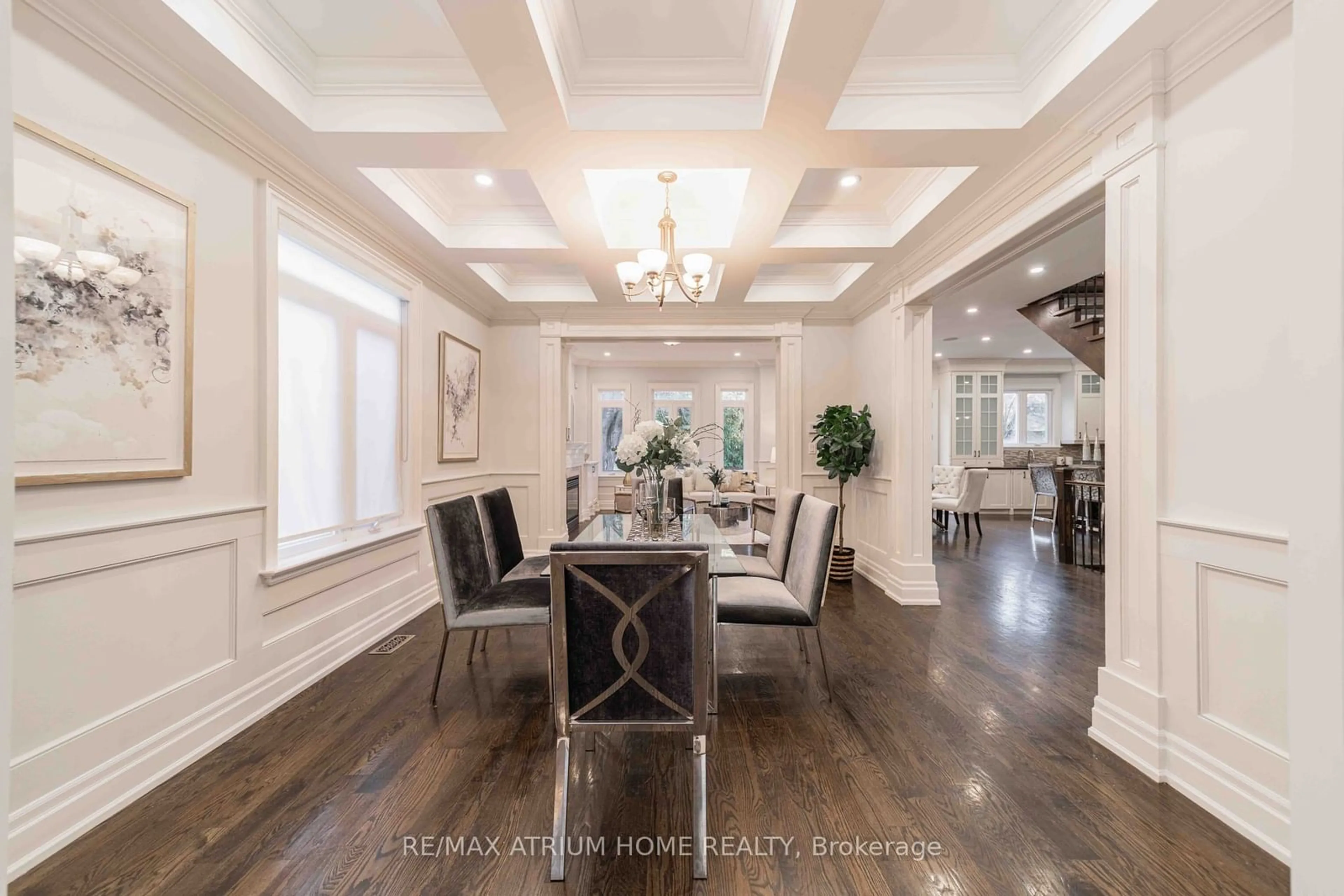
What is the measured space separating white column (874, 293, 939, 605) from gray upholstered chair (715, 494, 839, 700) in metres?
1.87

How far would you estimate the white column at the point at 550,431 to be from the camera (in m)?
5.36

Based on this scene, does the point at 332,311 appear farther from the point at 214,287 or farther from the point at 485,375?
the point at 485,375

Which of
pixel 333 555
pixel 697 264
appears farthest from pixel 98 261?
pixel 697 264

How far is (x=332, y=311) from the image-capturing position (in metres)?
3.08

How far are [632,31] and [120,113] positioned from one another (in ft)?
5.85

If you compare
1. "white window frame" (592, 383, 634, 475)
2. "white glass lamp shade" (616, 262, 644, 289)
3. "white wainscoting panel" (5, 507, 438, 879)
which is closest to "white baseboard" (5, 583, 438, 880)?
"white wainscoting panel" (5, 507, 438, 879)

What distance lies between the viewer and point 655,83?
225 centimetres

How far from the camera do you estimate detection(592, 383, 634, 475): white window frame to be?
977 cm

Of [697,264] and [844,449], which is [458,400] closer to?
[697,264]

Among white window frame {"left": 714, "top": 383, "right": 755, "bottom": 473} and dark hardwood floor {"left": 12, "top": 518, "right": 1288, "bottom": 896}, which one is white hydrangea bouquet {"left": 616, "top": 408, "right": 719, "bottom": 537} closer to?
dark hardwood floor {"left": 12, "top": 518, "right": 1288, "bottom": 896}

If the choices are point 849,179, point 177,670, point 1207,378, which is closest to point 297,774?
point 177,670

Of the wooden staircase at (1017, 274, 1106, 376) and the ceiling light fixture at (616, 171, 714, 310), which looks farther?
the wooden staircase at (1017, 274, 1106, 376)

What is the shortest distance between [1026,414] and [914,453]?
6.88 meters

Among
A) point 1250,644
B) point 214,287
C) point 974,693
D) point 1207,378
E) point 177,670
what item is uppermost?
point 214,287
